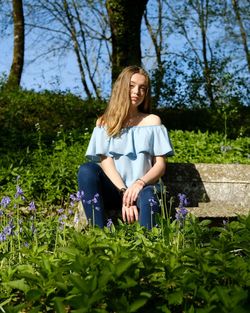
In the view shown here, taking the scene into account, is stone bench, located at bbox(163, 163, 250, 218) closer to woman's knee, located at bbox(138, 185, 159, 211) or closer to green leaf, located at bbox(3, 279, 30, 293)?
woman's knee, located at bbox(138, 185, 159, 211)

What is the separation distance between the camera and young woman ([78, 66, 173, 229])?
15.8 ft

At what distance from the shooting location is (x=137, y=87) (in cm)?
511

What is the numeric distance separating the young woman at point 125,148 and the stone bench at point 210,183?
1.99 ft

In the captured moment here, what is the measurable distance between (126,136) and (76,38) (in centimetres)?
1889

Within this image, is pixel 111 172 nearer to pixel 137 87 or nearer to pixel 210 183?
pixel 137 87

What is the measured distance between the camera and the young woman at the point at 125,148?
481cm

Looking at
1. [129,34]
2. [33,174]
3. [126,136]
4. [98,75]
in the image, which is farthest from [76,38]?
[126,136]

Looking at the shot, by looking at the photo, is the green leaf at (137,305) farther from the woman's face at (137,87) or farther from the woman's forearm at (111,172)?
the woman's face at (137,87)

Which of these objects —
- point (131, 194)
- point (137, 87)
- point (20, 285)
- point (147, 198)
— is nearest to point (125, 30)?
point (137, 87)

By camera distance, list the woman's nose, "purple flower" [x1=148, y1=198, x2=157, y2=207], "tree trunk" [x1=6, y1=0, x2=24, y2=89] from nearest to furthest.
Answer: "purple flower" [x1=148, y1=198, x2=157, y2=207] → the woman's nose → "tree trunk" [x1=6, y1=0, x2=24, y2=89]

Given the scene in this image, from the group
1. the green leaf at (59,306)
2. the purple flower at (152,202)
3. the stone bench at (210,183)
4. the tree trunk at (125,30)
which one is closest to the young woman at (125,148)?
the purple flower at (152,202)

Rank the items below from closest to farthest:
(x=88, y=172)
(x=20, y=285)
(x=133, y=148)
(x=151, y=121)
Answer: (x=20, y=285)
(x=88, y=172)
(x=133, y=148)
(x=151, y=121)

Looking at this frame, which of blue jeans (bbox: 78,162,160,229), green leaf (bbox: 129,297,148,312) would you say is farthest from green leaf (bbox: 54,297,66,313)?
blue jeans (bbox: 78,162,160,229)

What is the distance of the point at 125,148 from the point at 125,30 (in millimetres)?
8392
